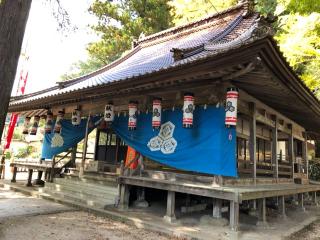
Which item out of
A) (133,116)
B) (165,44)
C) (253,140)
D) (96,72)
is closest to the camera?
(253,140)

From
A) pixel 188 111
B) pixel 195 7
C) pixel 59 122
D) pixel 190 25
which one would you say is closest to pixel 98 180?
pixel 59 122

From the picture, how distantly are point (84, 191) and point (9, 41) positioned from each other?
21.9 feet

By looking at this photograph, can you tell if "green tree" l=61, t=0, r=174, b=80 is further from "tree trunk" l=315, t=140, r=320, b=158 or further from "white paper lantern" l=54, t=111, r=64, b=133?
"tree trunk" l=315, t=140, r=320, b=158

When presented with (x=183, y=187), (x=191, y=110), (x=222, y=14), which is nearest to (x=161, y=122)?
(x=191, y=110)

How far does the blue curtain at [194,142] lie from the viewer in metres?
7.28

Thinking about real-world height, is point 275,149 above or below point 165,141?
above

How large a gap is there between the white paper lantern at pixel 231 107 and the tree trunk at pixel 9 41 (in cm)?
475

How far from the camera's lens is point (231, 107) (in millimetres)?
6922

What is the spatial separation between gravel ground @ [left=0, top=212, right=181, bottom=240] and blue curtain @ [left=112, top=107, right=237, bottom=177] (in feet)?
6.91

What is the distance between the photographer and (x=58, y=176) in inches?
509

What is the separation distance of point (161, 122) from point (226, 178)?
264 centimetres

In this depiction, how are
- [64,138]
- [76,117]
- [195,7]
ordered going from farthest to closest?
[195,7] → [64,138] → [76,117]

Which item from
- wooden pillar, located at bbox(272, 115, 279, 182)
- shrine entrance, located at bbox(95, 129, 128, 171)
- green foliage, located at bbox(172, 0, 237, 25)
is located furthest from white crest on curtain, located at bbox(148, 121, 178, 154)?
green foliage, located at bbox(172, 0, 237, 25)

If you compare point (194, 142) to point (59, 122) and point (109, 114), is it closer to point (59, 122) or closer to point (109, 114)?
point (109, 114)
